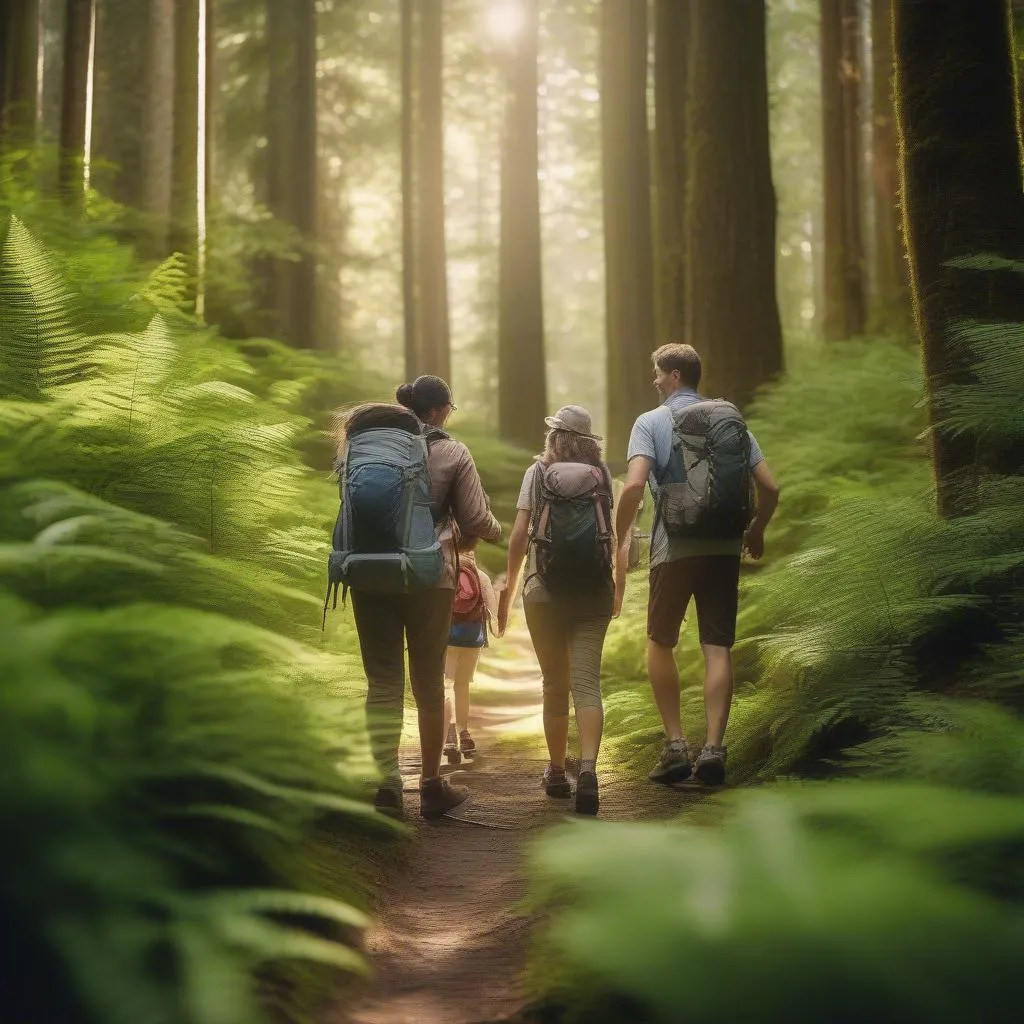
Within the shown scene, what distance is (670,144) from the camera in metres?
17.1

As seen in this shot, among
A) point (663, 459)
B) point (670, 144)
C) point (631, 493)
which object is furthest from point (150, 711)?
point (670, 144)

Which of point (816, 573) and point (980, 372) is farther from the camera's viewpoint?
point (816, 573)

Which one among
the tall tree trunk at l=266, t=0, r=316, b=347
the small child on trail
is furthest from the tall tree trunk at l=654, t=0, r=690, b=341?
the small child on trail

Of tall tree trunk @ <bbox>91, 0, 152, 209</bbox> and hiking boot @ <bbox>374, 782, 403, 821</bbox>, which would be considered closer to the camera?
hiking boot @ <bbox>374, 782, 403, 821</bbox>

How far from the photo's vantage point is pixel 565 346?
59.6 m

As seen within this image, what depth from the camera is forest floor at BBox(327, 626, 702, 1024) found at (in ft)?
11.6

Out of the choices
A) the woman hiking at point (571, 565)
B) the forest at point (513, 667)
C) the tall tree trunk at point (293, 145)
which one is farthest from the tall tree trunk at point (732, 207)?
the tall tree trunk at point (293, 145)

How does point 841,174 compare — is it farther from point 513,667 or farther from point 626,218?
point 513,667

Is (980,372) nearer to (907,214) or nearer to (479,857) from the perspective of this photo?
(907,214)

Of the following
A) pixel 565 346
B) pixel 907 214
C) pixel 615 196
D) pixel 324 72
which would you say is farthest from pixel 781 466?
pixel 565 346

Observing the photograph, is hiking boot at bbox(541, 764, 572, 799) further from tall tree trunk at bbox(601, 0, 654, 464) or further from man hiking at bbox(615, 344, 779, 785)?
tall tree trunk at bbox(601, 0, 654, 464)

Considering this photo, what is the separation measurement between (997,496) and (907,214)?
1758 millimetres

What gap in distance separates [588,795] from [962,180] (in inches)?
147

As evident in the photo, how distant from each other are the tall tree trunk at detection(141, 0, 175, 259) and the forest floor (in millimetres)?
7199
